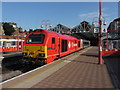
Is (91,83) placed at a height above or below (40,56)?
below

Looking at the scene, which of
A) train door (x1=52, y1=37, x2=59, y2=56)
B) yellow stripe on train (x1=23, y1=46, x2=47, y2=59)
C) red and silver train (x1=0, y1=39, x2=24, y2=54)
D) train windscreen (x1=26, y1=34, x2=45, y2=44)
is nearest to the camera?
yellow stripe on train (x1=23, y1=46, x2=47, y2=59)

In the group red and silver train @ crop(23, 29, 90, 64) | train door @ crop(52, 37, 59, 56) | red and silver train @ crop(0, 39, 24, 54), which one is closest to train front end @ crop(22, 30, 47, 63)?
red and silver train @ crop(23, 29, 90, 64)

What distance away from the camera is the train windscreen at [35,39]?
1130 centimetres

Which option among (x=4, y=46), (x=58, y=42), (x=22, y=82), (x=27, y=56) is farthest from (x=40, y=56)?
(x=4, y=46)

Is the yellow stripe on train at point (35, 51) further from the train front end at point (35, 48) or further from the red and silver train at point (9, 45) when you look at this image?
the red and silver train at point (9, 45)

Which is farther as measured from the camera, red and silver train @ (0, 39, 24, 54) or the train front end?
red and silver train @ (0, 39, 24, 54)

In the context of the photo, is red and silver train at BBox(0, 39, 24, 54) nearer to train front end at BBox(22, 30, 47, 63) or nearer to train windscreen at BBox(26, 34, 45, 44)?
train windscreen at BBox(26, 34, 45, 44)

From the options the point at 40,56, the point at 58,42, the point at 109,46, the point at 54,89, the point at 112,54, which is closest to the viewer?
the point at 54,89

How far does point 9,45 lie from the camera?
22.5 metres

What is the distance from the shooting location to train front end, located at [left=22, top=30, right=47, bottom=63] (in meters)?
10.7

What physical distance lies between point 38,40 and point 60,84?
580 centimetres

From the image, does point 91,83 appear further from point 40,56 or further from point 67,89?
point 40,56

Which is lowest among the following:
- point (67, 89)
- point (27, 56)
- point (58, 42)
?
point (67, 89)

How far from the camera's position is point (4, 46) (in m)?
21.3
